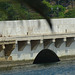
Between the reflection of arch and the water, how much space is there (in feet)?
2.54

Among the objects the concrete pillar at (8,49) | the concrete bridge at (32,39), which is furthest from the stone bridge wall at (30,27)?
the concrete pillar at (8,49)

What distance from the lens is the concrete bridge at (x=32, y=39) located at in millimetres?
22547

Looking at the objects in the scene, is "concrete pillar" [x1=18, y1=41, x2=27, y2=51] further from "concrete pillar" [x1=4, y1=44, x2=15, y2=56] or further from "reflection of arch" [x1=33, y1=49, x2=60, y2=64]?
"reflection of arch" [x1=33, y1=49, x2=60, y2=64]

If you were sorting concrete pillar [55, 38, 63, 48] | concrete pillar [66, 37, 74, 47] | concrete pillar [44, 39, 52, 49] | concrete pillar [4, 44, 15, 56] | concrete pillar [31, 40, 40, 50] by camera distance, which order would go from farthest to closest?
concrete pillar [66, 37, 74, 47] → concrete pillar [55, 38, 63, 48] → concrete pillar [44, 39, 52, 49] → concrete pillar [31, 40, 40, 50] → concrete pillar [4, 44, 15, 56]

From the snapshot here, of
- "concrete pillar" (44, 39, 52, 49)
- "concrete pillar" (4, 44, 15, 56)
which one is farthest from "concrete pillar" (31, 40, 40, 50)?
"concrete pillar" (4, 44, 15, 56)

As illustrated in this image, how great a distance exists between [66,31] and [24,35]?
12.3 feet

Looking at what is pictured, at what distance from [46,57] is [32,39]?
3446 mm

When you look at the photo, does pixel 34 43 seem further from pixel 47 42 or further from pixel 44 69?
pixel 44 69

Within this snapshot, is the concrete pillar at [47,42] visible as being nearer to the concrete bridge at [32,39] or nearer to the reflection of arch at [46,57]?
the concrete bridge at [32,39]

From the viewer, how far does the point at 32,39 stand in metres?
23.6

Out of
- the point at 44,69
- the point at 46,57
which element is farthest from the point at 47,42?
the point at 44,69

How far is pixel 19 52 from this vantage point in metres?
23.6

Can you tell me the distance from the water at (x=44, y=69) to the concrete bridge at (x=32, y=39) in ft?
2.31

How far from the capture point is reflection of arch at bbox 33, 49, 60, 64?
25922 mm
